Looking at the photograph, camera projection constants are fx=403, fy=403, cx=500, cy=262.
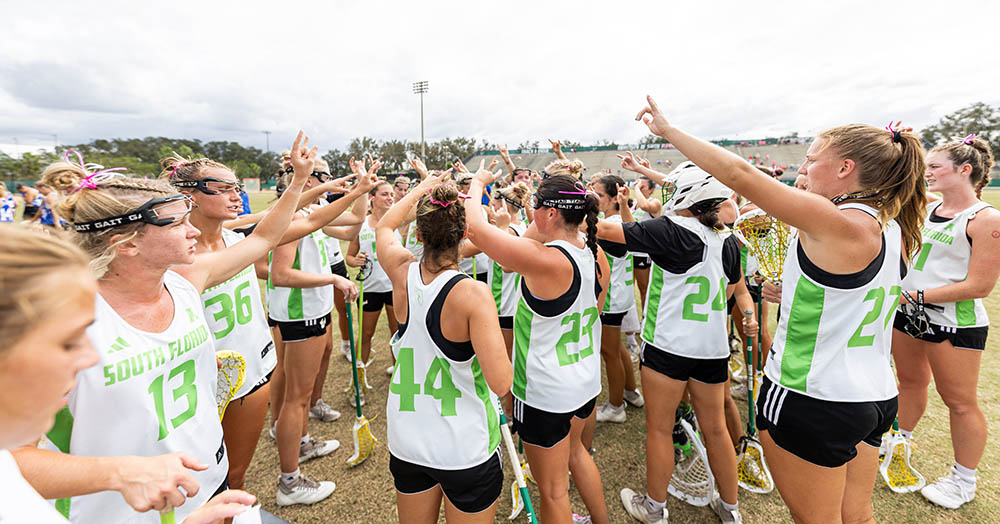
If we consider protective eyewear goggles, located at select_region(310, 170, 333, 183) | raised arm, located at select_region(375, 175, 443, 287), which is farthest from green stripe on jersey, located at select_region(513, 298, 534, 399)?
protective eyewear goggles, located at select_region(310, 170, 333, 183)

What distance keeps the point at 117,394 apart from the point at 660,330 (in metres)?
3.24

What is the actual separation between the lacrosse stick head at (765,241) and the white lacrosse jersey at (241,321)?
385 centimetres

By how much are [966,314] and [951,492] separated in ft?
5.01

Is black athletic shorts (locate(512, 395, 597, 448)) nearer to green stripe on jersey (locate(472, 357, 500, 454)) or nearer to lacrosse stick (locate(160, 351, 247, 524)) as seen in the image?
green stripe on jersey (locate(472, 357, 500, 454))

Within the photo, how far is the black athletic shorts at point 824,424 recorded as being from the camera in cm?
204

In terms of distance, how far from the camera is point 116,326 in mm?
1649

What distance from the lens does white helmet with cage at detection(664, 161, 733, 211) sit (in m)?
2.91

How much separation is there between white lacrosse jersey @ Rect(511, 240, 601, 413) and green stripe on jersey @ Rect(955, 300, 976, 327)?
320 centimetres

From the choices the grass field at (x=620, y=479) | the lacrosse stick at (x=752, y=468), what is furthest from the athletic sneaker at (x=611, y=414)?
the lacrosse stick at (x=752, y=468)

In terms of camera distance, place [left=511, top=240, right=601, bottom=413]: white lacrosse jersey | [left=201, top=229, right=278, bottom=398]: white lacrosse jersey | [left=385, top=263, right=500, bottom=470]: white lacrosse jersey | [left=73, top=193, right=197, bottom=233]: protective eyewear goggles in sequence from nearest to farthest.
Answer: [left=73, top=193, right=197, bottom=233]: protective eyewear goggles
[left=385, top=263, right=500, bottom=470]: white lacrosse jersey
[left=511, top=240, right=601, bottom=413]: white lacrosse jersey
[left=201, top=229, right=278, bottom=398]: white lacrosse jersey

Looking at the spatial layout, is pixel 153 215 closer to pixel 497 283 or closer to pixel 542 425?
pixel 542 425

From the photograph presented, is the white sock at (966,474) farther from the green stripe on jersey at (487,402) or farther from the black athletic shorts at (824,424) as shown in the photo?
the green stripe on jersey at (487,402)

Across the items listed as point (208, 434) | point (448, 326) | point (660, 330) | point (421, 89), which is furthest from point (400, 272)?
point (421, 89)

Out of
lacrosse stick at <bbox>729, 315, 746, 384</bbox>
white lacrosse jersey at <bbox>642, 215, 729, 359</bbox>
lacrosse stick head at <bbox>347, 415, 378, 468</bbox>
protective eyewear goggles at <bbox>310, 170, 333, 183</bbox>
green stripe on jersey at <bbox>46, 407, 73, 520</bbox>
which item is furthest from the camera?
lacrosse stick at <bbox>729, 315, 746, 384</bbox>
